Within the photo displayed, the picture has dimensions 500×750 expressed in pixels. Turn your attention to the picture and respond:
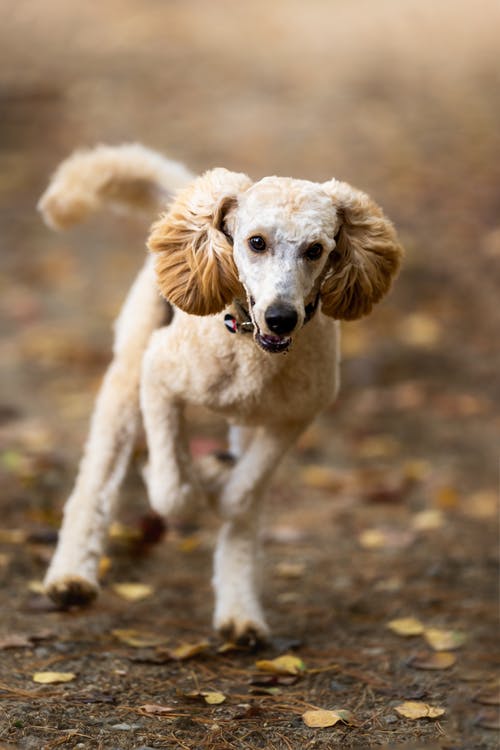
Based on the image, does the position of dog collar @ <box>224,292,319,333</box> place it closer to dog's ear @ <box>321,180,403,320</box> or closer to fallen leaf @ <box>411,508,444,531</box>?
dog's ear @ <box>321,180,403,320</box>

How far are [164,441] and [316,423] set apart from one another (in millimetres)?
2742

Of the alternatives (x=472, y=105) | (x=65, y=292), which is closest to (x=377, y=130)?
(x=472, y=105)

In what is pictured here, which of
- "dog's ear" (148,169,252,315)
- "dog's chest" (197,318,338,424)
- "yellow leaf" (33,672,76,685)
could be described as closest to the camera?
"dog's ear" (148,169,252,315)

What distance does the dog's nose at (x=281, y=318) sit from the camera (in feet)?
8.49

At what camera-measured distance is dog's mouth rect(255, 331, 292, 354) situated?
8.77 ft

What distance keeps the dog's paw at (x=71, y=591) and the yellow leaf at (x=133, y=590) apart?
0.56 meters

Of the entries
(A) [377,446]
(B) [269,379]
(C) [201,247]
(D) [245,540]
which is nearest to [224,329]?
(B) [269,379]

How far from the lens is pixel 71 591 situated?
332 centimetres

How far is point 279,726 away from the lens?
2.76 meters

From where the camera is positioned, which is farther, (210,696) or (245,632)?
(245,632)

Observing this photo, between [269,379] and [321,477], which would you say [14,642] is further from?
[321,477]

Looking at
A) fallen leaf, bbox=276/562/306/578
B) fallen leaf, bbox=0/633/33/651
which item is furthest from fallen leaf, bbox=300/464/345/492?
fallen leaf, bbox=0/633/33/651

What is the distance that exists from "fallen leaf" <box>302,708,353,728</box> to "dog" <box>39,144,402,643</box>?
2.03 ft

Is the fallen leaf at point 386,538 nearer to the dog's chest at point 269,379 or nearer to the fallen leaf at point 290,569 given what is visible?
the fallen leaf at point 290,569
